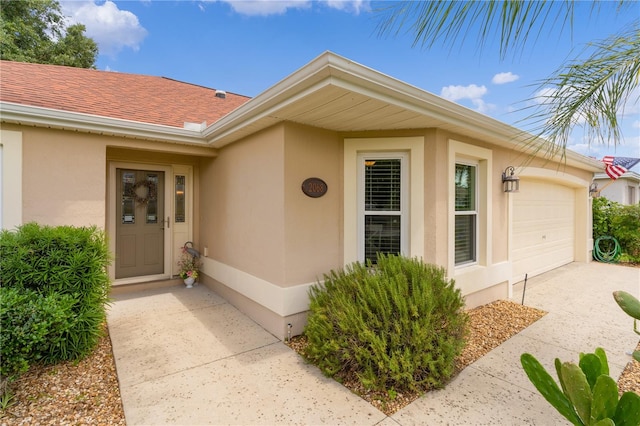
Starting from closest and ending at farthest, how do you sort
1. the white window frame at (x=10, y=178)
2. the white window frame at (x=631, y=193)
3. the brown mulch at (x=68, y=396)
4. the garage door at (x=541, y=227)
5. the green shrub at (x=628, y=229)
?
the brown mulch at (x=68, y=396), the white window frame at (x=10, y=178), the garage door at (x=541, y=227), the green shrub at (x=628, y=229), the white window frame at (x=631, y=193)

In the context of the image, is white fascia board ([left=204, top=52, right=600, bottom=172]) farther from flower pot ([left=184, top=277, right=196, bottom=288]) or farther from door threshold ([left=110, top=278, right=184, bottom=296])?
door threshold ([left=110, top=278, right=184, bottom=296])

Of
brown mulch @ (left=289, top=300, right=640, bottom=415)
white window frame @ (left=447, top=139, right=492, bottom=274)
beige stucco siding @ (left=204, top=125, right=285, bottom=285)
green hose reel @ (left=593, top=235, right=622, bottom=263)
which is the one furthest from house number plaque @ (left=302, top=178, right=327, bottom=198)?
green hose reel @ (left=593, top=235, right=622, bottom=263)

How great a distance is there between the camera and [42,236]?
125 inches

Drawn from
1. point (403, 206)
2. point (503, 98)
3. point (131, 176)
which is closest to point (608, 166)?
point (403, 206)

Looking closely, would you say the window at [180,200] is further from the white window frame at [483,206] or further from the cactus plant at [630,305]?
the cactus plant at [630,305]

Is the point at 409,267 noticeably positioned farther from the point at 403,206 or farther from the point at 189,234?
the point at 189,234

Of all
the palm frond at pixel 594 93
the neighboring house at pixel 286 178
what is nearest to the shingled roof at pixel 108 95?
the neighboring house at pixel 286 178

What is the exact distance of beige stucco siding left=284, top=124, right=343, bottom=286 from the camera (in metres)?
3.80

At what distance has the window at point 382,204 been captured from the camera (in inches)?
170

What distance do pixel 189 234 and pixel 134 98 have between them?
3.10m

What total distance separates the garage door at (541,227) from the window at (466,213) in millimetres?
1700

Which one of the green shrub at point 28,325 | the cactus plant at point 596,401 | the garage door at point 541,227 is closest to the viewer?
the cactus plant at point 596,401

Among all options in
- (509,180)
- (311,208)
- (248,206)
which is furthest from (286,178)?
(509,180)

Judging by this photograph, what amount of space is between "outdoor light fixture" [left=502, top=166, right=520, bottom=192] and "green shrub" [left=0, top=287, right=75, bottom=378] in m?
6.33
